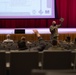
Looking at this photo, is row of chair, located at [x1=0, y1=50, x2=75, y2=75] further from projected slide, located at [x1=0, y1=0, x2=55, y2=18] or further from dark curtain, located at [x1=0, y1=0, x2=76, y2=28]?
dark curtain, located at [x1=0, y1=0, x2=76, y2=28]

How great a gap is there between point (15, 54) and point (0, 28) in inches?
375

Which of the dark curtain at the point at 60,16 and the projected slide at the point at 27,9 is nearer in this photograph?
the projected slide at the point at 27,9

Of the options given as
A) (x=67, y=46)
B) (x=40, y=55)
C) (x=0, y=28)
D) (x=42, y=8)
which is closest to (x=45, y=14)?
(x=42, y=8)

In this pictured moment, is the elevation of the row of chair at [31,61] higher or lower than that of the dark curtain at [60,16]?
lower

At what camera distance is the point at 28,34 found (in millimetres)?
11031

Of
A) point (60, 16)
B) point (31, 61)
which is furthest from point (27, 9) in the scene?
point (31, 61)

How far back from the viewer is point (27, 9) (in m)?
12.3

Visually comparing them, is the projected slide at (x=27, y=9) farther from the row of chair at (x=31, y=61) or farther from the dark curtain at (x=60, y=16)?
the row of chair at (x=31, y=61)

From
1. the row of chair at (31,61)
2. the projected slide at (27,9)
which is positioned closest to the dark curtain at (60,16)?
the projected slide at (27,9)

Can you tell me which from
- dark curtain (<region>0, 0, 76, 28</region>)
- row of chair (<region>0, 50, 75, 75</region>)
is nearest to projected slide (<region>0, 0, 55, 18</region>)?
dark curtain (<region>0, 0, 76, 28</region>)

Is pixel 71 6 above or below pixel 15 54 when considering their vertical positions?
above

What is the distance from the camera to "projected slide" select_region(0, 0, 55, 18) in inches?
477

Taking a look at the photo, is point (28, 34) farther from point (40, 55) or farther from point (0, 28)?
point (40, 55)

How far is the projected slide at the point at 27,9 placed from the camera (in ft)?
39.8
